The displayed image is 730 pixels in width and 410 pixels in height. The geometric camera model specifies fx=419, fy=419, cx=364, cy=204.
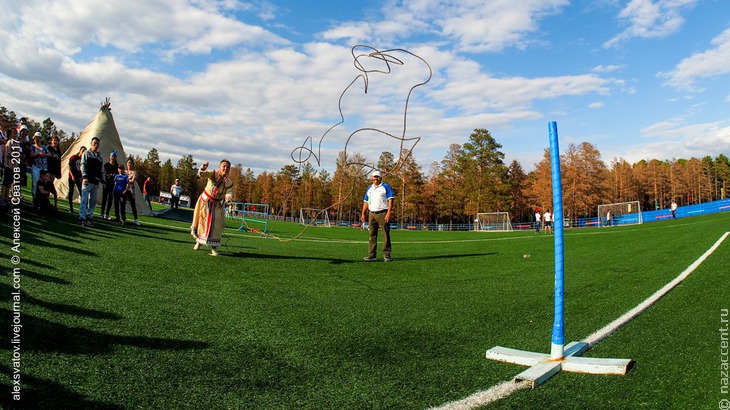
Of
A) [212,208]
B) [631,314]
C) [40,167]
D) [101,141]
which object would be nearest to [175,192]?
[101,141]

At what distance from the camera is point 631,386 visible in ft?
8.44

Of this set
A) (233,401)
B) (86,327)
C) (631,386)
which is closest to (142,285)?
(86,327)

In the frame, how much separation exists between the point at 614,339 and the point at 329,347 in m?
2.42

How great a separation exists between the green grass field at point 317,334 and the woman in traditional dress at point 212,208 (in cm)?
138

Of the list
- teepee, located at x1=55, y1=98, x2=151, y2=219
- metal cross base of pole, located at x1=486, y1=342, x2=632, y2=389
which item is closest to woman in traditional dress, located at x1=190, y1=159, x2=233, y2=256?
metal cross base of pole, located at x1=486, y1=342, x2=632, y2=389

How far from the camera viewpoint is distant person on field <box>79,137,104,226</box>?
1020cm

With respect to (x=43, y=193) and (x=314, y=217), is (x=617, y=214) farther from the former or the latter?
(x=43, y=193)

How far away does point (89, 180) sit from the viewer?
10.3 meters

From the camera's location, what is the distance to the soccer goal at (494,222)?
4584cm

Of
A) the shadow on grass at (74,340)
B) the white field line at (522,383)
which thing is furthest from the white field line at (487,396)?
the shadow on grass at (74,340)

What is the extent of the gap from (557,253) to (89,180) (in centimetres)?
1084

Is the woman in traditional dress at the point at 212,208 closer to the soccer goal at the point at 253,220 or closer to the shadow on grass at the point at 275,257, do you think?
the shadow on grass at the point at 275,257

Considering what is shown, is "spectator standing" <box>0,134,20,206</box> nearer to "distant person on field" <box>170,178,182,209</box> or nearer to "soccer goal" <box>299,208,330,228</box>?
"soccer goal" <box>299,208,330,228</box>

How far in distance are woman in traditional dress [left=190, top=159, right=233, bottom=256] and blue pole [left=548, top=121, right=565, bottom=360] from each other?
256 inches
